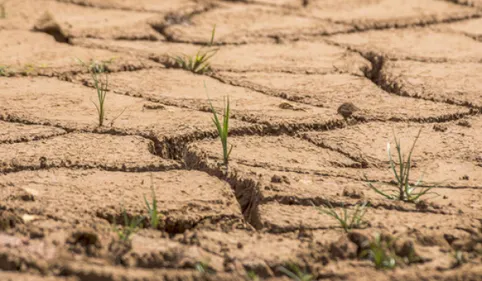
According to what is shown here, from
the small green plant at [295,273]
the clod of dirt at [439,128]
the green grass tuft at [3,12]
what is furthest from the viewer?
the green grass tuft at [3,12]

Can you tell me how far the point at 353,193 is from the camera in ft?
6.77

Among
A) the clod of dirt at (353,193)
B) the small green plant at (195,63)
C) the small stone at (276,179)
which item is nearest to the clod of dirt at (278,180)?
the small stone at (276,179)

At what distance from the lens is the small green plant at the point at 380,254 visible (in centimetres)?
172

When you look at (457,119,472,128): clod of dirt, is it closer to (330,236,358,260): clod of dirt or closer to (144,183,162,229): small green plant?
(330,236,358,260): clod of dirt

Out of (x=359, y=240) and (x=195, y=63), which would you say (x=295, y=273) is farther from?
(x=195, y=63)

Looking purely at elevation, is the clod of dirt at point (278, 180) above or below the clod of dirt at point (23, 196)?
above

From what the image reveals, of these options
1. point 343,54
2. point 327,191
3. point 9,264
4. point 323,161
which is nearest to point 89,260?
point 9,264

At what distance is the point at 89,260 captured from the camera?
65.8 inches

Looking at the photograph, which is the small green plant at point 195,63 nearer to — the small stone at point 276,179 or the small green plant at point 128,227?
the small stone at point 276,179

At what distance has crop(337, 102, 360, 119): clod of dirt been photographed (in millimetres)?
2674

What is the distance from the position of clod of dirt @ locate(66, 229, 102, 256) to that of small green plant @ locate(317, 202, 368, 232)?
469 mm

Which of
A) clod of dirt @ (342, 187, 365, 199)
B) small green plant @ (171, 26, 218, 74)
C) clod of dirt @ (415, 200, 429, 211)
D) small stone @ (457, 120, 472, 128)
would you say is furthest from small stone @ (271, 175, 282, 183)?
small green plant @ (171, 26, 218, 74)

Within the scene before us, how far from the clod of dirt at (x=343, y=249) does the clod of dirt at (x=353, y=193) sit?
0.84ft

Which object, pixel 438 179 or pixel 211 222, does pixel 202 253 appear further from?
pixel 438 179
